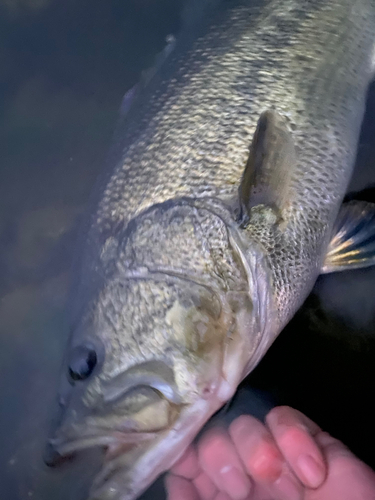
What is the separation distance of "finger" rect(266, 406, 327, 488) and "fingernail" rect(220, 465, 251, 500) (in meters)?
0.15

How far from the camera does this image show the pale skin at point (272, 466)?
2.97ft

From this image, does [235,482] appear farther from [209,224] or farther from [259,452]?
[209,224]

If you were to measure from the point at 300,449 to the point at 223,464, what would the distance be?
9.0 inches

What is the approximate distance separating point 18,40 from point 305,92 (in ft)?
5.23

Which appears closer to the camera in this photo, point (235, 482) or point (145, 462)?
point (145, 462)

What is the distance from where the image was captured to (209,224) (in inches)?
39.8

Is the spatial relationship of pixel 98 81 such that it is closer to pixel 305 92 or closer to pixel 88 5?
pixel 88 5

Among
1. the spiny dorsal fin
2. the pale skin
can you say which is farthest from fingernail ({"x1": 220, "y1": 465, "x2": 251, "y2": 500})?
the spiny dorsal fin

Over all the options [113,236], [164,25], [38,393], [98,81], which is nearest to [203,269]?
[113,236]

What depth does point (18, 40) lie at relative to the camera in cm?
203

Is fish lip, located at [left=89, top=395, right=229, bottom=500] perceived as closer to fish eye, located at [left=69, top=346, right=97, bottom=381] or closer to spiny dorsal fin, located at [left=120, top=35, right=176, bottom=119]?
fish eye, located at [left=69, top=346, right=97, bottom=381]

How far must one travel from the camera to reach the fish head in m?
0.88

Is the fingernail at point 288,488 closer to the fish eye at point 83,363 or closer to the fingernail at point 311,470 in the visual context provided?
the fingernail at point 311,470

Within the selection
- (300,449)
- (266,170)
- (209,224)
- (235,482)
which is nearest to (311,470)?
(300,449)
